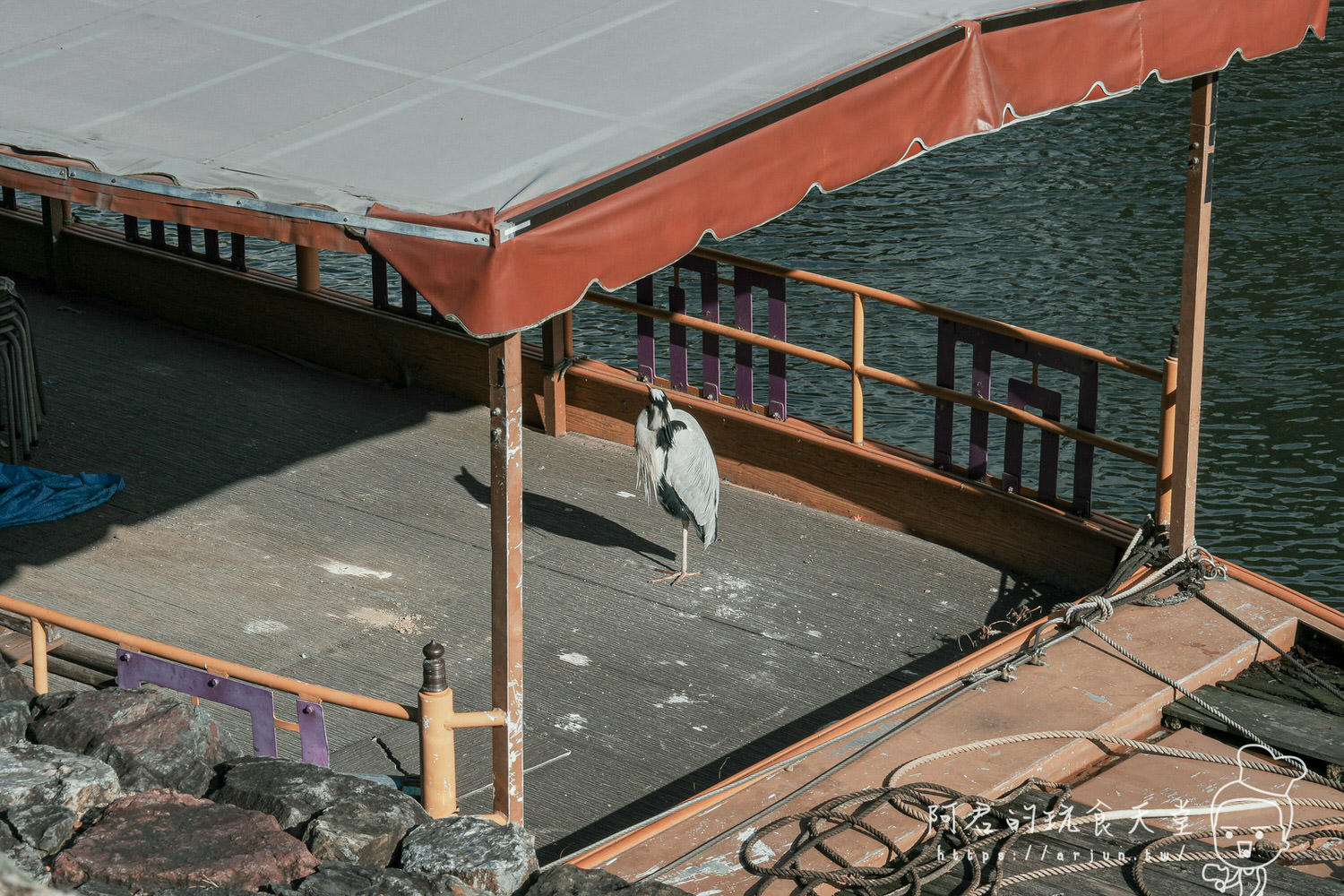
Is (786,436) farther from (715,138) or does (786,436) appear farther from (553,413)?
(715,138)

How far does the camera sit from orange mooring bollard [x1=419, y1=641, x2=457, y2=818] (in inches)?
240

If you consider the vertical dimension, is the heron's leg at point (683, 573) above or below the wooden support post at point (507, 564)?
below

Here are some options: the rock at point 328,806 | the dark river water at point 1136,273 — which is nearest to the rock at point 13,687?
the rock at point 328,806

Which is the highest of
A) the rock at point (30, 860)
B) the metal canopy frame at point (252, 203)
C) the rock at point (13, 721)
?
the metal canopy frame at point (252, 203)

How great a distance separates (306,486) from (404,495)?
2.29 feet

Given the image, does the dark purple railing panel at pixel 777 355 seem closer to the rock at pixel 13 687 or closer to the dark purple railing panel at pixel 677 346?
the dark purple railing panel at pixel 677 346

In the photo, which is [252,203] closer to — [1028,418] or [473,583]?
[473,583]

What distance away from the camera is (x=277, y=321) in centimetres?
1299

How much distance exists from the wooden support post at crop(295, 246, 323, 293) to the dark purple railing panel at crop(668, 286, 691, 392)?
302 cm

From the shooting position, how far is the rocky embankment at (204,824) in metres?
5.48

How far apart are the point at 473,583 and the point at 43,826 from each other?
4252 mm

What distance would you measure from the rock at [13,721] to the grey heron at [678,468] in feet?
13.4

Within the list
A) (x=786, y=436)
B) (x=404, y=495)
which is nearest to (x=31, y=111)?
(x=404, y=495)

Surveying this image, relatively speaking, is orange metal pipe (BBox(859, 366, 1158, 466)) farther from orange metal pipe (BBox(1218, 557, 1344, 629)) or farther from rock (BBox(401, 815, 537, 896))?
rock (BBox(401, 815, 537, 896))
